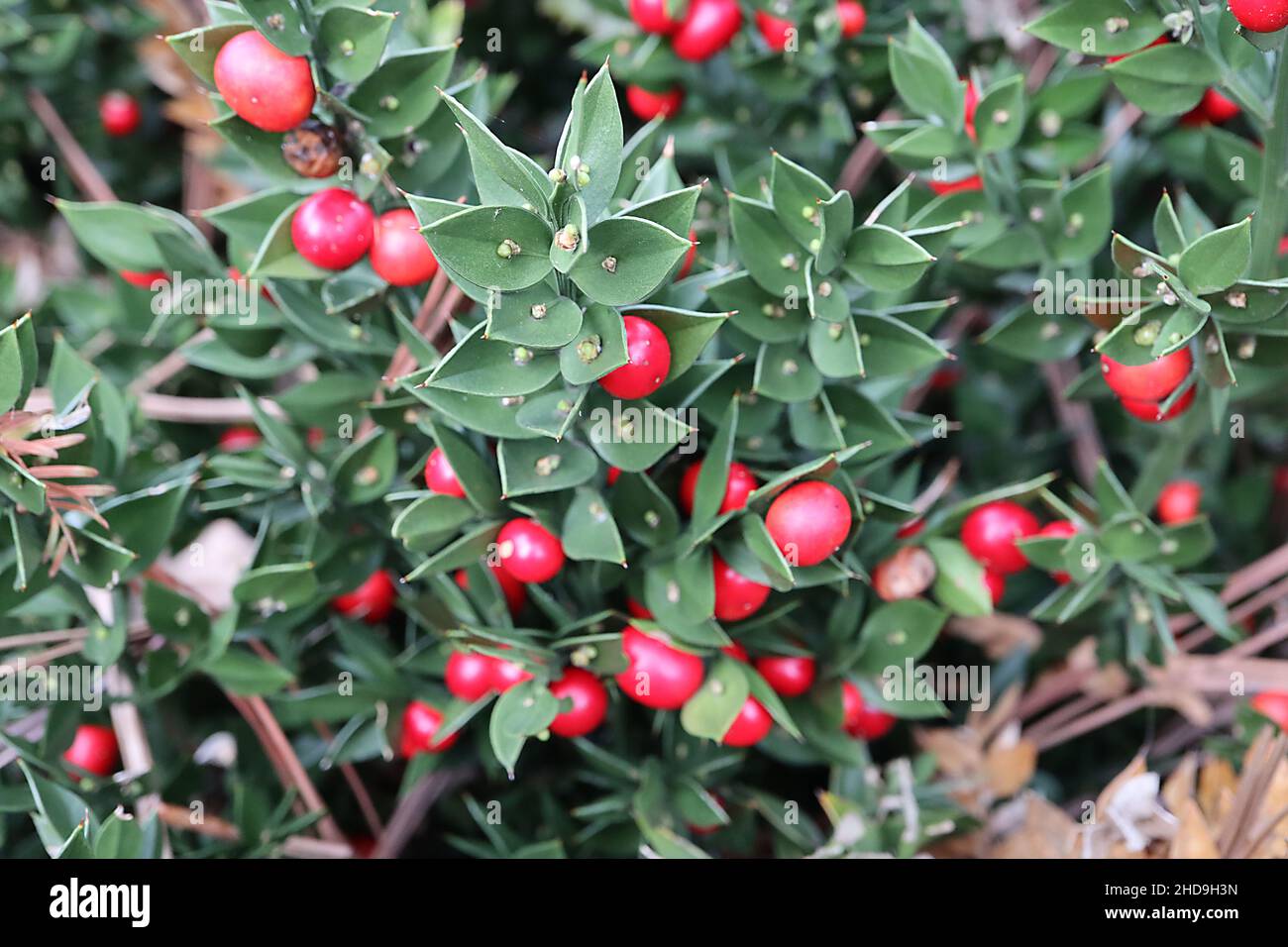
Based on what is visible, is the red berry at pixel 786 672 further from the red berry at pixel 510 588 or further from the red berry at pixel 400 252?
the red berry at pixel 400 252

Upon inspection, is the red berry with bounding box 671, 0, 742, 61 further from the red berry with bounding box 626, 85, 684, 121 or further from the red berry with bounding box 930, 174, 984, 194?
the red berry with bounding box 930, 174, 984, 194

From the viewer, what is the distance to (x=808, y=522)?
942 millimetres

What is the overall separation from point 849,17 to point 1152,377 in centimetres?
57

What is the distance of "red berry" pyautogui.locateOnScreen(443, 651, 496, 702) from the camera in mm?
1097

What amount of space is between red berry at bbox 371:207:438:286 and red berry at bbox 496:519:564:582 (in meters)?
0.25

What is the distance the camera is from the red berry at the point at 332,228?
3.34 feet

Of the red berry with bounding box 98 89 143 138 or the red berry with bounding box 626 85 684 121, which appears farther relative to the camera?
the red berry with bounding box 98 89 143 138

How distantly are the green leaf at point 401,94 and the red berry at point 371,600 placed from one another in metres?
0.48

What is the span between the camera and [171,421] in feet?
4.62

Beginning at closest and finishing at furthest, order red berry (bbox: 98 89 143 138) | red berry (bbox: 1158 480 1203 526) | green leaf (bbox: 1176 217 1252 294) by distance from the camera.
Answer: green leaf (bbox: 1176 217 1252 294), red berry (bbox: 1158 480 1203 526), red berry (bbox: 98 89 143 138)

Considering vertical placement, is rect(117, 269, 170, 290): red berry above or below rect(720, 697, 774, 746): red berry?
above

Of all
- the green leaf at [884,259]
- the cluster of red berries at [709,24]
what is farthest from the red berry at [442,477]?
the cluster of red berries at [709,24]

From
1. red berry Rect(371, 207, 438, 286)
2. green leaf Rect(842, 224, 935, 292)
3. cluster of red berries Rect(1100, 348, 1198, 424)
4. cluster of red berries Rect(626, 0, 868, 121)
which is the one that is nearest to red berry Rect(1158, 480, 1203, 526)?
cluster of red berries Rect(1100, 348, 1198, 424)
